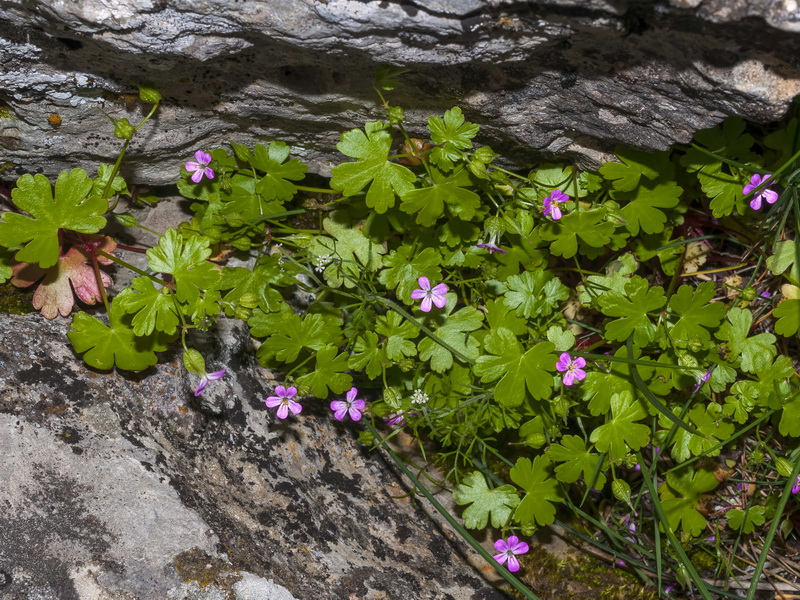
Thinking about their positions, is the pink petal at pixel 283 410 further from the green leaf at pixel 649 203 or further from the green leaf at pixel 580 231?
the green leaf at pixel 649 203

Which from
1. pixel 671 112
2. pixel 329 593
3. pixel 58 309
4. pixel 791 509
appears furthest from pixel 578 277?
pixel 58 309

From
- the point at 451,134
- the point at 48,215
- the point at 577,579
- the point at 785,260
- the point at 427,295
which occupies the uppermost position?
the point at 451,134

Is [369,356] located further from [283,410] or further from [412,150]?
[412,150]

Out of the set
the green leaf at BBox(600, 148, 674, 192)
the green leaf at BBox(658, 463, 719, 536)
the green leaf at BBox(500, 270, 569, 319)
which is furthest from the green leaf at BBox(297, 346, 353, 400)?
the green leaf at BBox(658, 463, 719, 536)

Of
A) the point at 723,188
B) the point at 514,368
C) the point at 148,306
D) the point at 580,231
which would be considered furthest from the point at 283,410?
the point at 723,188

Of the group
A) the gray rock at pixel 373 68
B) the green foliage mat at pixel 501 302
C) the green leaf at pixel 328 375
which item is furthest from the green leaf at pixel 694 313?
the green leaf at pixel 328 375

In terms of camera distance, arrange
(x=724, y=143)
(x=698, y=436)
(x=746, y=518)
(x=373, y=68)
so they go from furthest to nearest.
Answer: (x=746, y=518) → (x=698, y=436) → (x=724, y=143) → (x=373, y=68)

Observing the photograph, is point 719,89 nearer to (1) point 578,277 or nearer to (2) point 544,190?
(2) point 544,190
